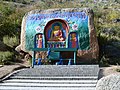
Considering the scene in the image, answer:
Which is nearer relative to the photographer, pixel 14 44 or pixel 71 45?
pixel 71 45

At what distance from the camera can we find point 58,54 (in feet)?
43.8

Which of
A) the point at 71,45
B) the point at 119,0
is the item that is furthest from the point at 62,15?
the point at 119,0

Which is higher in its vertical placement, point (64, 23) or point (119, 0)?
point (119, 0)

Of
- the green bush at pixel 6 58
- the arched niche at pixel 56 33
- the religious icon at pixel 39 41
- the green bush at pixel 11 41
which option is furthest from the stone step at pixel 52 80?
the green bush at pixel 11 41

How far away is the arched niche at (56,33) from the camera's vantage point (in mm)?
13859

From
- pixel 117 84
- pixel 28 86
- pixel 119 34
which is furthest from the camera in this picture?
pixel 119 34

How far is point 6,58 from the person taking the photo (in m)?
13.5

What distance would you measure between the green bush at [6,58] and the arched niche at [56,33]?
1.54 metres

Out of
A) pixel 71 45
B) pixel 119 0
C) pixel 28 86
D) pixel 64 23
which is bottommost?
pixel 28 86

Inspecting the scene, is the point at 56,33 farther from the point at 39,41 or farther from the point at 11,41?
the point at 11,41

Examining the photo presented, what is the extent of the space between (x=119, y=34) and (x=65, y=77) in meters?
11.0

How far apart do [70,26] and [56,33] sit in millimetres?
662

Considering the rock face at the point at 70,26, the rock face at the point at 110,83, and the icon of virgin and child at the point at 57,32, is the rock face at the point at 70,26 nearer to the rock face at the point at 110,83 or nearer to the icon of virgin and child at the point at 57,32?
the icon of virgin and child at the point at 57,32

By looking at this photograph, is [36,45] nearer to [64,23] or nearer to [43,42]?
[43,42]
